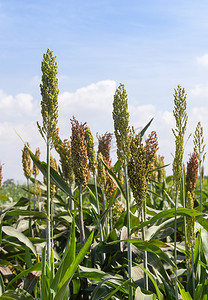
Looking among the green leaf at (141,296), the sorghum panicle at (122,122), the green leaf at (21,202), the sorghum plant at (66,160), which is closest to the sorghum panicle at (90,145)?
the sorghum plant at (66,160)

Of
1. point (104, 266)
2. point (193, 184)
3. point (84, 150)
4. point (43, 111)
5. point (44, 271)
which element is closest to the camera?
point (44, 271)

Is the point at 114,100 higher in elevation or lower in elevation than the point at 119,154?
higher

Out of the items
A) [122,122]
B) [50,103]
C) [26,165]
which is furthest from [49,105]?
[26,165]

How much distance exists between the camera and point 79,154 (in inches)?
100

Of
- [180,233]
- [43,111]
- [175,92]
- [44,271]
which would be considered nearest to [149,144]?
[175,92]

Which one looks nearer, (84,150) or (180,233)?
(84,150)

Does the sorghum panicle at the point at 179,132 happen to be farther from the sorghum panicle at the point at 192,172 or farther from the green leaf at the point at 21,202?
the green leaf at the point at 21,202

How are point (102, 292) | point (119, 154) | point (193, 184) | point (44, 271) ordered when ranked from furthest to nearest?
1. point (193, 184)
2. point (102, 292)
3. point (119, 154)
4. point (44, 271)

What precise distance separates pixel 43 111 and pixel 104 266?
5.11 feet

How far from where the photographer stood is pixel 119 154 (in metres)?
2.17

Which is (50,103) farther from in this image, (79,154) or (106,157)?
(106,157)

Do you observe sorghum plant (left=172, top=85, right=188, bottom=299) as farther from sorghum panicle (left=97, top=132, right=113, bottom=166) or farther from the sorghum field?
sorghum panicle (left=97, top=132, right=113, bottom=166)

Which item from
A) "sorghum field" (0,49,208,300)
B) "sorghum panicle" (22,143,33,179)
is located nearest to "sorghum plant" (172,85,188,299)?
"sorghum field" (0,49,208,300)

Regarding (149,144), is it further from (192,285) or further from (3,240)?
(3,240)
